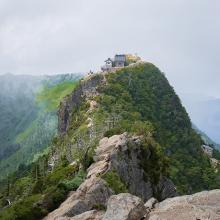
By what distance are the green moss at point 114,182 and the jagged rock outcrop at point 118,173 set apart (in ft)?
2.45

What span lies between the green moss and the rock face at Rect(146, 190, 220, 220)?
22.0 m

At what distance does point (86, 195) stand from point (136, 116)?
92960 mm

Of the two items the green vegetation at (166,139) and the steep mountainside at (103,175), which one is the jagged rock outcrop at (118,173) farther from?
the green vegetation at (166,139)

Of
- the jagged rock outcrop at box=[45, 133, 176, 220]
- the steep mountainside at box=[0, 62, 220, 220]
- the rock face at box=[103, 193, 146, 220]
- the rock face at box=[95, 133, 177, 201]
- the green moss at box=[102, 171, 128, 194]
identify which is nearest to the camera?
the rock face at box=[103, 193, 146, 220]

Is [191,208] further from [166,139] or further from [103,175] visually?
[166,139]

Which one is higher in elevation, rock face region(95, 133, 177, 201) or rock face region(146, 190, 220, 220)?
rock face region(146, 190, 220, 220)

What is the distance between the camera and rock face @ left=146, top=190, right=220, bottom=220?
140 ft

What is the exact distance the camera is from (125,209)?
45.6 m

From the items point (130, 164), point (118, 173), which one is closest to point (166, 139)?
point (130, 164)

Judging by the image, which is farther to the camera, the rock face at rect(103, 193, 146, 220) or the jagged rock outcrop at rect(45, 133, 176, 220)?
the jagged rock outcrop at rect(45, 133, 176, 220)

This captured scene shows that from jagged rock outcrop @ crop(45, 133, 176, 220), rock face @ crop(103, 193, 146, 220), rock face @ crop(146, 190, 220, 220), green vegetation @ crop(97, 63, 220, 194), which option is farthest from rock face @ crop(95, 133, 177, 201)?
green vegetation @ crop(97, 63, 220, 194)

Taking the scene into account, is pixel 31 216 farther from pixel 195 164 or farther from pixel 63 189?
pixel 195 164

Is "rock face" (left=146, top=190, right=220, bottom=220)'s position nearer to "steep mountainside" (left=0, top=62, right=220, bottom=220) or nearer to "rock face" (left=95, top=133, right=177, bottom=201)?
"steep mountainside" (left=0, top=62, right=220, bottom=220)

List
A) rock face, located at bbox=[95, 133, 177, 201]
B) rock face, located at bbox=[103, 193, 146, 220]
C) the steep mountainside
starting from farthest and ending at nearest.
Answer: rock face, located at bbox=[95, 133, 177, 201], the steep mountainside, rock face, located at bbox=[103, 193, 146, 220]
